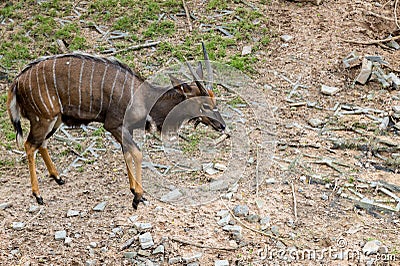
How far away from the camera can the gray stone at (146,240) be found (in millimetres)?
5879

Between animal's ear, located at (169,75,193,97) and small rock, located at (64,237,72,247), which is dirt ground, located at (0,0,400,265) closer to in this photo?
small rock, located at (64,237,72,247)

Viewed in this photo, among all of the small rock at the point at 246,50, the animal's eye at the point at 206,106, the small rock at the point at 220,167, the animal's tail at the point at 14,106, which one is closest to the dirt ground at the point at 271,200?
the small rock at the point at 220,167

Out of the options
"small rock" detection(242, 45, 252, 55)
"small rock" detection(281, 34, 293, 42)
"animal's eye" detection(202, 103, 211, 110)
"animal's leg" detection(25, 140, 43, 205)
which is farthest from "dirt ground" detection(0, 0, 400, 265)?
"animal's eye" detection(202, 103, 211, 110)

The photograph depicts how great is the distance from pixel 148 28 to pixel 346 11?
3286mm

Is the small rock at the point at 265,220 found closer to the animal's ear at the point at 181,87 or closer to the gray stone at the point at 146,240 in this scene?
the gray stone at the point at 146,240

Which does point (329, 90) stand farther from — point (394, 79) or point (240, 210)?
Answer: point (240, 210)

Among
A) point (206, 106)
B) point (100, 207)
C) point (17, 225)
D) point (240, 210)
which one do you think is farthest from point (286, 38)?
point (17, 225)

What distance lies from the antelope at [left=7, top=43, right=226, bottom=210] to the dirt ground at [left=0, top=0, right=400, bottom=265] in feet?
1.88

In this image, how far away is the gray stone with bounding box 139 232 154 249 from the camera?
5879mm

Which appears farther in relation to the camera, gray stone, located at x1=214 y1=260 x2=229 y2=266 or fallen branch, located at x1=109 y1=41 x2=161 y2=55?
fallen branch, located at x1=109 y1=41 x2=161 y2=55

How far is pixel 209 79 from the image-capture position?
6.38m

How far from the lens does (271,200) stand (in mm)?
6453

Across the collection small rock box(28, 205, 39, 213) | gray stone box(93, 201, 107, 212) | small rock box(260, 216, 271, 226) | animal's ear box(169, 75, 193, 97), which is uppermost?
animal's ear box(169, 75, 193, 97)

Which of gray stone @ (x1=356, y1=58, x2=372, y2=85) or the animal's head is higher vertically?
the animal's head
